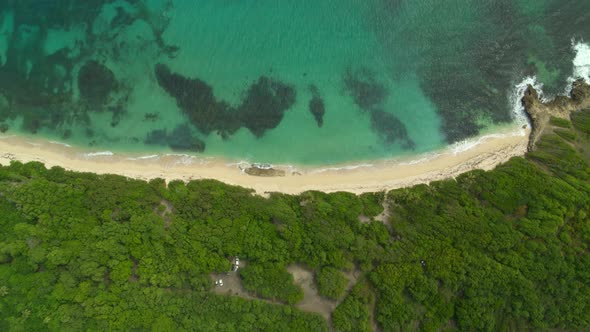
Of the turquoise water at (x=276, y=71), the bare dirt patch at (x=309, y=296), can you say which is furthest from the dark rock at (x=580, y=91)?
the bare dirt patch at (x=309, y=296)

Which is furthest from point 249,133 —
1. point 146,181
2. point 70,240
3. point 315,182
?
point 70,240

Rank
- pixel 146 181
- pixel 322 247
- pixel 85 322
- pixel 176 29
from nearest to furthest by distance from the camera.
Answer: pixel 85 322 < pixel 322 247 < pixel 146 181 < pixel 176 29

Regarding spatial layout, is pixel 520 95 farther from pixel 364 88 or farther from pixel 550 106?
pixel 364 88

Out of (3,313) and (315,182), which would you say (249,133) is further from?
(3,313)

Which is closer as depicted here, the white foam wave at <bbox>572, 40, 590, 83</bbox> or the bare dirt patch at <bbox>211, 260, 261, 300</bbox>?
the bare dirt patch at <bbox>211, 260, 261, 300</bbox>

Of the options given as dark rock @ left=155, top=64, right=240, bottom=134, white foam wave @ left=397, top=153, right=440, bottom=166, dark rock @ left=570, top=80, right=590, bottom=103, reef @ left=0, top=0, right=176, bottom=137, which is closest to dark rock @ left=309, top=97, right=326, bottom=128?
dark rock @ left=155, top=64, right=240, bottom=134

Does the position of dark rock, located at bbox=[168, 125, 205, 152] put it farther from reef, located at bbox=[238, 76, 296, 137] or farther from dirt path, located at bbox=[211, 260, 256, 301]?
dirt path, located at bbox=[211, 260, 256, 301]

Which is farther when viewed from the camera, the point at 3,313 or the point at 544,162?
the point at 544,162
